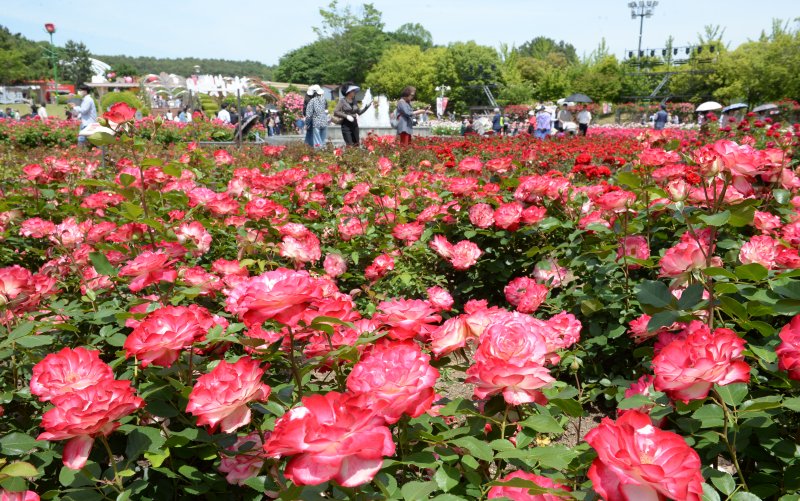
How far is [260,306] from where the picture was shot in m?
0.88

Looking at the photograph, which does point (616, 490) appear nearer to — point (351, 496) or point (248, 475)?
point (351, 496)

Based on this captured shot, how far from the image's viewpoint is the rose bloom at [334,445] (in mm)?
641

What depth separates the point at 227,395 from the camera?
2.85 feet

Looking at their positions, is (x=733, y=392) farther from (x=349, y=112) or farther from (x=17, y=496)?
(x=349, y=112)

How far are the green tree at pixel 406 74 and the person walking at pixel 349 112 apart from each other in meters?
49.0

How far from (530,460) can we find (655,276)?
1.71 m

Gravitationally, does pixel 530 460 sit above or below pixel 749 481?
above

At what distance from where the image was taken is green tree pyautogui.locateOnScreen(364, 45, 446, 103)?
59312 millimetres

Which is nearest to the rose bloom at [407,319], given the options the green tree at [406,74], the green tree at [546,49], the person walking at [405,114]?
the person walking at [405,114]

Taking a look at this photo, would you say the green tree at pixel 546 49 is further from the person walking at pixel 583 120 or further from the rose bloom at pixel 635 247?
the rose bloom at pixel 635 247

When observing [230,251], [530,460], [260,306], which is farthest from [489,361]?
[230,251]

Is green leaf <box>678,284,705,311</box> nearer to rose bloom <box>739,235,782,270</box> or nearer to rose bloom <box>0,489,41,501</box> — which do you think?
rose bloom <box>739,235,782,270</box>

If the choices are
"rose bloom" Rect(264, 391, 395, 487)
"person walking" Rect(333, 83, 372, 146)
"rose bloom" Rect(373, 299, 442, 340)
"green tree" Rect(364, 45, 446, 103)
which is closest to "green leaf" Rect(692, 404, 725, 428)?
"rose bloom" Rect(373, 299, 442, 340)

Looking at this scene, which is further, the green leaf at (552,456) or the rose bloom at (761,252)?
the rose bloom at (761,252)
